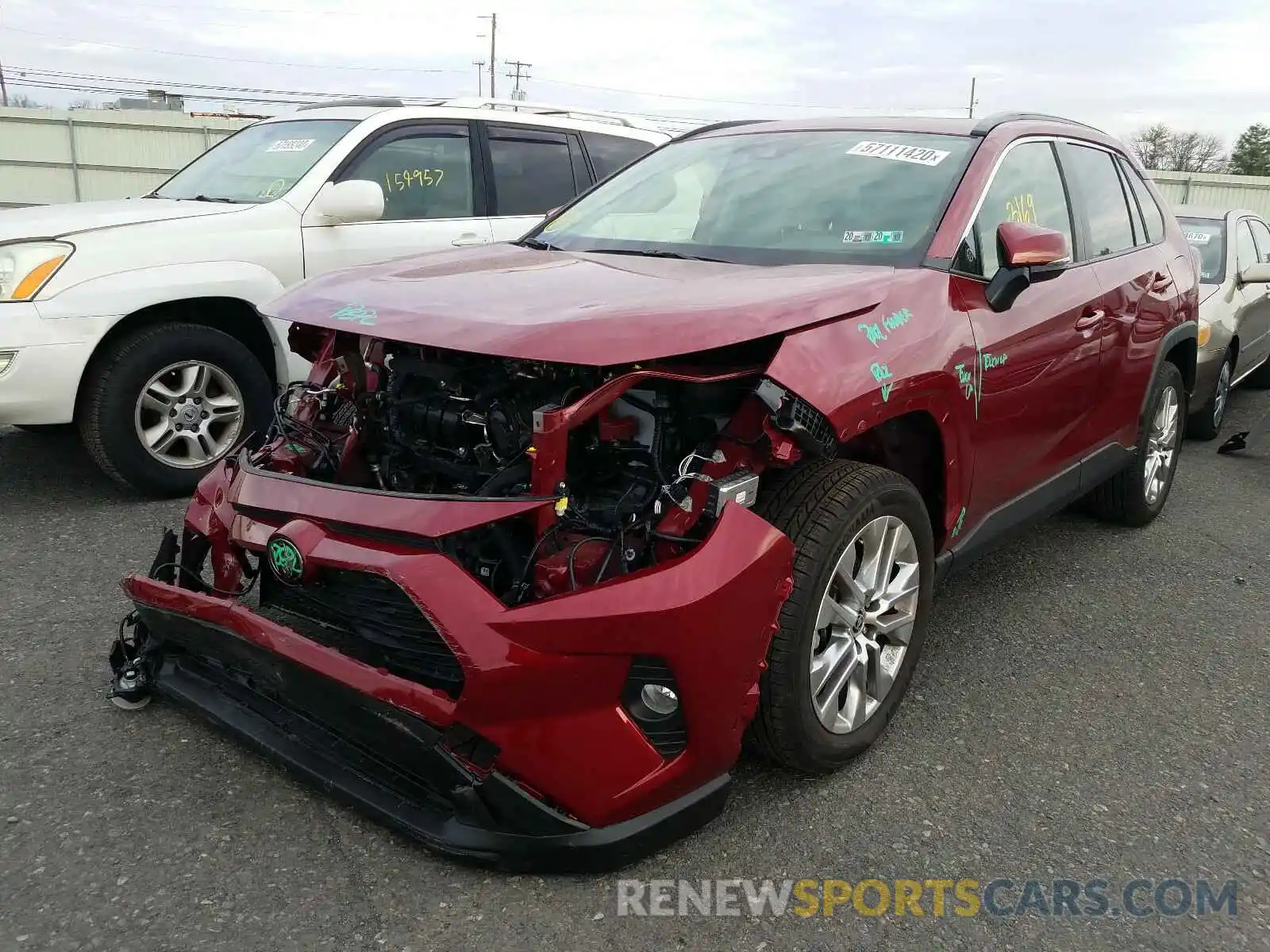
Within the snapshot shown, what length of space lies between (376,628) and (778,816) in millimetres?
1117

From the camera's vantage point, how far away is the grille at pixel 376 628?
7.27 ft

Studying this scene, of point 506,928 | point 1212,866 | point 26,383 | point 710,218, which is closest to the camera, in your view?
point 506,928

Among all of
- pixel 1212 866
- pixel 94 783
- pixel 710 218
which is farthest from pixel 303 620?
pixel 1212 866

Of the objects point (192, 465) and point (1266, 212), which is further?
point (1266, 212)

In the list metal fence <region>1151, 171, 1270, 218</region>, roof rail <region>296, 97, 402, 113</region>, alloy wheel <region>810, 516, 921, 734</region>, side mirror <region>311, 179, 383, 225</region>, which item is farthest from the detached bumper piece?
metal fence <region>1151, 171, 1270, 218</region>

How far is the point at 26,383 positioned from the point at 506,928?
337 cm

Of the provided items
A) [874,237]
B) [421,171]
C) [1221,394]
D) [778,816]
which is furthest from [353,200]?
[1221,394]

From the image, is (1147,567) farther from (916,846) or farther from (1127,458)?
(916,846)

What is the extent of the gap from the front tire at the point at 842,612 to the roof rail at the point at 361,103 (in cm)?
424

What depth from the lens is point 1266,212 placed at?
86.4 feet

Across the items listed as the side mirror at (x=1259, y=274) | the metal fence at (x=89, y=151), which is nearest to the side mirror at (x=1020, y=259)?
the side mirror at (x=1259, y=274)

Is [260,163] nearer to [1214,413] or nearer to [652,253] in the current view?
[652,253]

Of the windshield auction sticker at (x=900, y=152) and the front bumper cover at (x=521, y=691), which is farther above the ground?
the windshield auction sticker at (x=900, y=152)

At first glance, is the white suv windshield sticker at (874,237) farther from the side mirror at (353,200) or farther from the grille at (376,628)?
the side mirror at (353,200)
